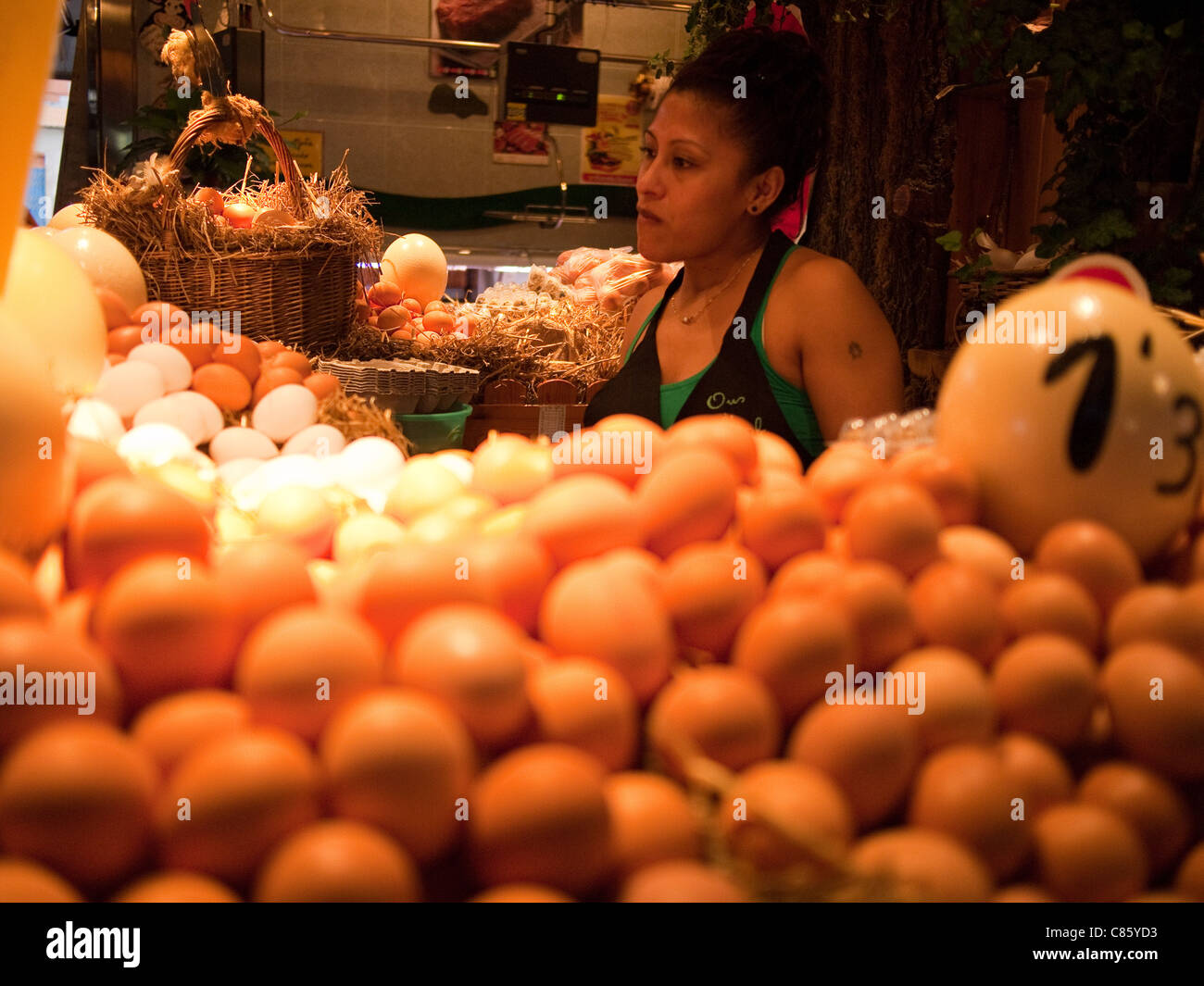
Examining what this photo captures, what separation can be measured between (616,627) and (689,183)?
1686 millimetres

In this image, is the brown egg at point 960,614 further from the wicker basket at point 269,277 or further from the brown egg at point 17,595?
the wicker basket at point 269,277

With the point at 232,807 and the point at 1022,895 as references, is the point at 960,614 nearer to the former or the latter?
the point at 1022,895

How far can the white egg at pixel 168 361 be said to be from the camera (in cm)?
151

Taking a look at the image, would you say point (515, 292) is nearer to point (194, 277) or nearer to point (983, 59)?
point (194, 277)

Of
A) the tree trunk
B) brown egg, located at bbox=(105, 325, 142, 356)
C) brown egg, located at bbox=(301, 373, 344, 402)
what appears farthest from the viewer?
the tree trunk

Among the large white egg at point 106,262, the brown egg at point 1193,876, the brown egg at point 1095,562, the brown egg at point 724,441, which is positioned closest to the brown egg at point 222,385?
the large white egg at point 106,262

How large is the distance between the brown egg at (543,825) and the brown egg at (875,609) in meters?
0.24

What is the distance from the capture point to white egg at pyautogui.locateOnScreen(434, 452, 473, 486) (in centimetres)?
119

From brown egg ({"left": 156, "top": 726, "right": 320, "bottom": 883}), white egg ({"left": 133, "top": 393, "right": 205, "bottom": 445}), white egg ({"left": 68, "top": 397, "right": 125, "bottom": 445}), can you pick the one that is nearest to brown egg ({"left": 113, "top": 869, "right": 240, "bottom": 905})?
brown egg ({"left": 156, "top": 726, "right": 320, "bottom": 883})

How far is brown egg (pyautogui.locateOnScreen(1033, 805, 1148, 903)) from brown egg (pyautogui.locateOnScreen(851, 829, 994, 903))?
53 mm

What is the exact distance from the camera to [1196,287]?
2031 mm

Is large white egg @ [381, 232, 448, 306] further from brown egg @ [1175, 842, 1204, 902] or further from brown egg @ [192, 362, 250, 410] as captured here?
brown egg @ [1175, 842, 1204, 902]

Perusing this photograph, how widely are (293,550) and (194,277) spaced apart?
6.41 feet
